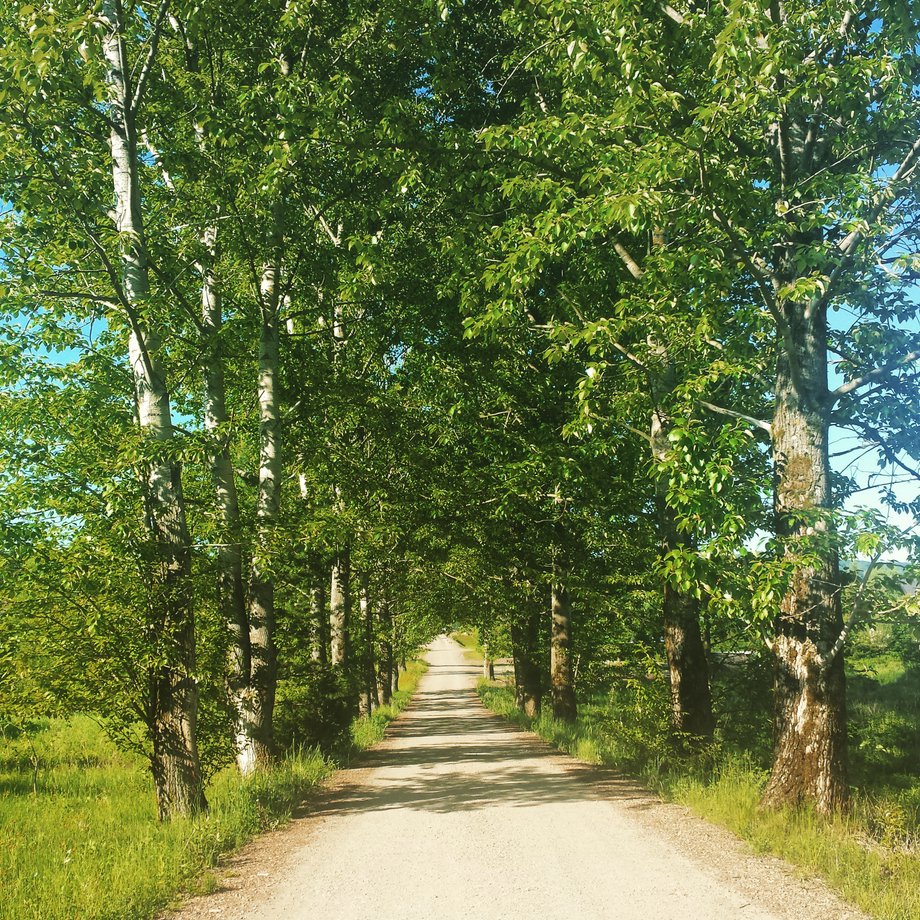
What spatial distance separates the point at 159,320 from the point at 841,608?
867cm

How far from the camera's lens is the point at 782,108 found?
7.62 m

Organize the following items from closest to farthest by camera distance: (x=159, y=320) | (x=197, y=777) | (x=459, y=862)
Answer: (x=459, y=862), (x=197, y=777), (x=159, y=320)

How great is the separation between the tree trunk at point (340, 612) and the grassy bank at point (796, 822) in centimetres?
709

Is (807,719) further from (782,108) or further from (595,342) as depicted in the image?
(782,108)

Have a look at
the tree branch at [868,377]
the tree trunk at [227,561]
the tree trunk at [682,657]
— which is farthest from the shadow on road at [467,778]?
the tree branch at [868,377]

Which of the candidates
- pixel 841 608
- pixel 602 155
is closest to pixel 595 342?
pixel 602 155

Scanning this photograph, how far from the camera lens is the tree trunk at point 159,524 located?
348 inches

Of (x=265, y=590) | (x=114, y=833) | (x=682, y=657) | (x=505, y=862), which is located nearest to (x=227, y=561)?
(x=265, y=590)

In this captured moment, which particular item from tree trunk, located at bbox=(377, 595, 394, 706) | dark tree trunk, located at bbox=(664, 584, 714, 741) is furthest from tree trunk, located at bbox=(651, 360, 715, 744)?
tree trunk, located at bbox=(377, 595, 394, 706)

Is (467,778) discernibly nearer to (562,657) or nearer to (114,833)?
(114,833)

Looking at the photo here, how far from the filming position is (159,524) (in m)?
9.27

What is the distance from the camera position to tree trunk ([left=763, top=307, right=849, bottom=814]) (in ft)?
26.2

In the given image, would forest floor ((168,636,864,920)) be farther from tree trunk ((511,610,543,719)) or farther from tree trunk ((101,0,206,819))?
tree trunk ((511,610,543,719))

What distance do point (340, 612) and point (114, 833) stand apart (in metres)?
10.1
